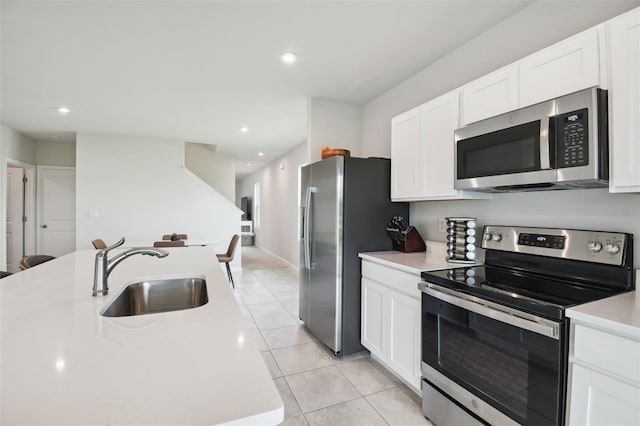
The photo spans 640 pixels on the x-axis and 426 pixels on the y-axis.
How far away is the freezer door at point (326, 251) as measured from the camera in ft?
8.35

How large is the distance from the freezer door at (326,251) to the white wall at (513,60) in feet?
2.63

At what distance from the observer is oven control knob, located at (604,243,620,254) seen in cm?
144

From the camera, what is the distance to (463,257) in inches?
84.1

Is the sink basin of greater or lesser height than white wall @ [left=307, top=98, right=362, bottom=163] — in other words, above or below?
below

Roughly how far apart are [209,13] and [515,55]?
6.70 feet

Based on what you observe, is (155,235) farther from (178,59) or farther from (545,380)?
(545,380)

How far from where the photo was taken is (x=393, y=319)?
2.16 metres

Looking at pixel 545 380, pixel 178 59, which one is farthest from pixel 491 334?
pixel 178 59

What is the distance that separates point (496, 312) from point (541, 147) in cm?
84

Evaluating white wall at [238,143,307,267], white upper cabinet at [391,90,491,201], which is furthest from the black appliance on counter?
white wall at [238,143,307,267]

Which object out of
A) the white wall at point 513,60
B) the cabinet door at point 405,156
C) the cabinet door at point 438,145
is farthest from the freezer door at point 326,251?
the white wall at point 513,60

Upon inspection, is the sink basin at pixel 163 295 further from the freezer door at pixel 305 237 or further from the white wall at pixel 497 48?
the white wall at pixel 497 48

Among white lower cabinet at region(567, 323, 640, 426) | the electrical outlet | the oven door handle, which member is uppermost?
the electrical outlet

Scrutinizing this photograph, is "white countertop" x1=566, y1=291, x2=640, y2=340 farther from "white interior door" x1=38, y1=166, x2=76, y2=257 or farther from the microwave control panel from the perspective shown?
"white interior door" x1=38, y1=166, x2=76, y2=257
